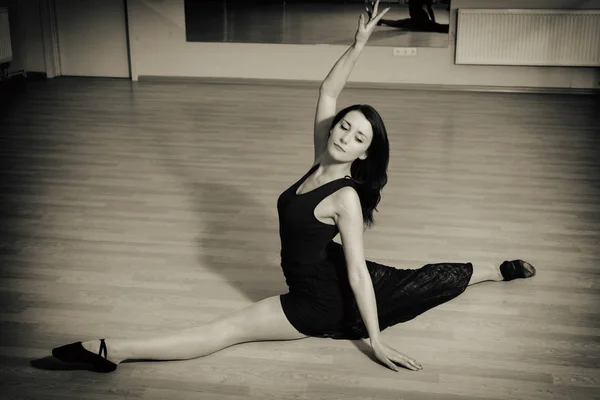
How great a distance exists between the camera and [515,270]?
330 centimetres

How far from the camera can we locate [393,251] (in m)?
3.69

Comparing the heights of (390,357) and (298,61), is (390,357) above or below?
below

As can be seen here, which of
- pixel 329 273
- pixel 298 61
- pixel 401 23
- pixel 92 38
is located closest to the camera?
pixel 329 273

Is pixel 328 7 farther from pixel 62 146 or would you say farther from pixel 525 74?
pixel 62 146

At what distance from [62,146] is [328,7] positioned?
426 centimetres

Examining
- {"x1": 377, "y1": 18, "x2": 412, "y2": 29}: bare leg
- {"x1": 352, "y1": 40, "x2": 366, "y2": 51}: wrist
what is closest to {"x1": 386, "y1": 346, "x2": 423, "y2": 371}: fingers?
{"x1": 352, "y1": 40, "x2": 366, "y2": 51}: wrist

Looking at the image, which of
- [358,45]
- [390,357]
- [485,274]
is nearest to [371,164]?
[358,45]

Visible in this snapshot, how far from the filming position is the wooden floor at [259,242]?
2.52 metres

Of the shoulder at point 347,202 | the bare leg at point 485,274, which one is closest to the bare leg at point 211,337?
the shoulder at point 347,202

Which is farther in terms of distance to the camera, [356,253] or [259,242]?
[259,242]

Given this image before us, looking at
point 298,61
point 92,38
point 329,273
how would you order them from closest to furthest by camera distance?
point 329,273
point 298,61
point 92,38

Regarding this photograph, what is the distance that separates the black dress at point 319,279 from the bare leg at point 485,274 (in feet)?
1.75

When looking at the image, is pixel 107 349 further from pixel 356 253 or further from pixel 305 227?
pixel 356 253

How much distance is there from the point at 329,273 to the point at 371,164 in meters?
0.44
